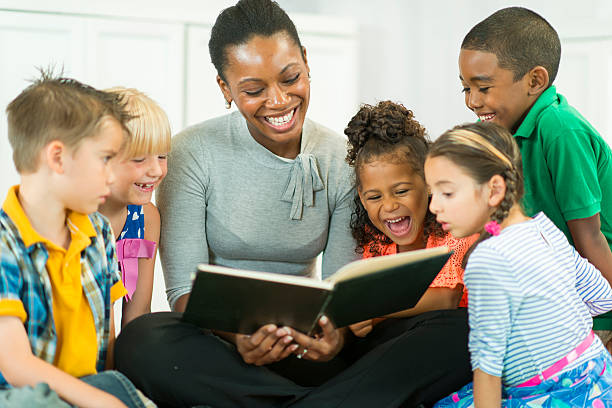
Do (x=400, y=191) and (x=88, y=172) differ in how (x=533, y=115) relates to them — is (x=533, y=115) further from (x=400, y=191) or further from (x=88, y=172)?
(x=88, y=172)

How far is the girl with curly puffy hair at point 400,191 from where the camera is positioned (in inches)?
76.0

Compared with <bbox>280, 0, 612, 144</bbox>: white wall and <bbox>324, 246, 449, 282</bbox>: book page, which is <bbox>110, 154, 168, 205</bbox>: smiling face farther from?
<bbox>280, 0, 612, 144</bbox>: white wall

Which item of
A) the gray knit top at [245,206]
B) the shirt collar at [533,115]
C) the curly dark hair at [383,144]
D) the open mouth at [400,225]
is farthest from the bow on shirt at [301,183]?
the shirt collar at [533,115]

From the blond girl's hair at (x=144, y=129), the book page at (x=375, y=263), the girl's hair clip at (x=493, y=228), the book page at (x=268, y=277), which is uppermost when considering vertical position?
the blond girl's hair at (x=144, y=129)

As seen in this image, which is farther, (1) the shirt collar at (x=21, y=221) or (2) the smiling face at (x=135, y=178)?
(2) the smiling face at (x=135, y=178)

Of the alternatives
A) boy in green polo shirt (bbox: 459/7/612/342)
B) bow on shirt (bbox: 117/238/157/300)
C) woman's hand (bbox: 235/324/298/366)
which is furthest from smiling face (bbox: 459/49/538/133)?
bow on shirt (bbox: 117/238/157/300)

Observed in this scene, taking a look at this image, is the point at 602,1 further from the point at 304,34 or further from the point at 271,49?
the point at 271,49

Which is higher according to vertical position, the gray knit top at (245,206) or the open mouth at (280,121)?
the open mouth at (280,121)

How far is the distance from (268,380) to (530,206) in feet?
2.84

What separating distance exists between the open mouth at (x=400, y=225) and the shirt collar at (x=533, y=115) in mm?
389

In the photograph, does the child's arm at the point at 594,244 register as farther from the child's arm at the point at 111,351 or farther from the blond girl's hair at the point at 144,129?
the child's arm at the point at 111,351

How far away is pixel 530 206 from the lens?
6.60 feet

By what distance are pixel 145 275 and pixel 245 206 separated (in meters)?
0.34

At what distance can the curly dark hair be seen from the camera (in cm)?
197
